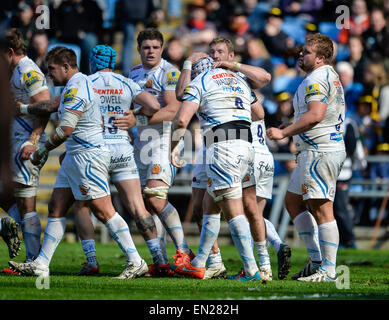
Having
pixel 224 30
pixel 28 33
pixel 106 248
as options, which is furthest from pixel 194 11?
pixel 106 248

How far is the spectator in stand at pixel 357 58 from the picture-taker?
1958cm

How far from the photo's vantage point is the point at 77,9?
62.3 ft

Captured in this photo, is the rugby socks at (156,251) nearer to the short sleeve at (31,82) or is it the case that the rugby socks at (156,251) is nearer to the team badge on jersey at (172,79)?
the team badge on jersey at (172,79)

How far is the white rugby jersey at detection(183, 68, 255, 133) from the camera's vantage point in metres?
9.07

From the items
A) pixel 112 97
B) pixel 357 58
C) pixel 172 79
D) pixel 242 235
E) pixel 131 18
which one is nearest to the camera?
pixel 242 235

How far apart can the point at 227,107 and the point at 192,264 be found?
2.03 meters

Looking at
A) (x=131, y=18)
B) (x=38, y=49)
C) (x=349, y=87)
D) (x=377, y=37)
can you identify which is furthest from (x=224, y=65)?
(x=377, y=37)

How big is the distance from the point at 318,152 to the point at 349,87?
9918 mm

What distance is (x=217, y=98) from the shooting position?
9.09m

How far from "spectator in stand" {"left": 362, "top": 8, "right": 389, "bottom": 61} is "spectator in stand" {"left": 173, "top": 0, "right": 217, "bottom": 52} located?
4.12m

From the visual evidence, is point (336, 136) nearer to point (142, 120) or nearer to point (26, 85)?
point (142, 120)

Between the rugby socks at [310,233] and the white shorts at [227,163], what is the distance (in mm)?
1217

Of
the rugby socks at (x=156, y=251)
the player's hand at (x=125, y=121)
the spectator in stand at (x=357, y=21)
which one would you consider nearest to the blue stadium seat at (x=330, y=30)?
the spectator in stand at (x=357, y=21)
